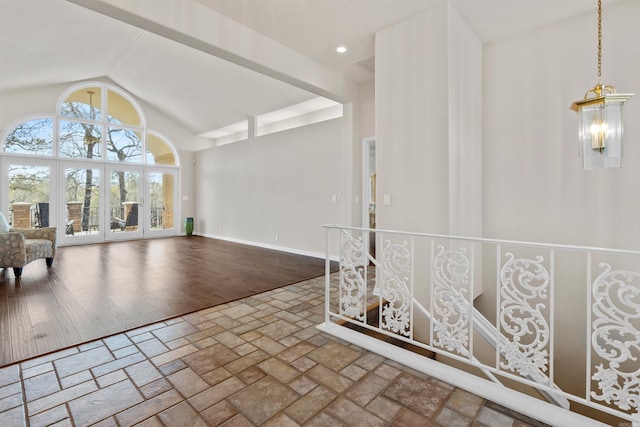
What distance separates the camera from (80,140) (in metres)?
7.56

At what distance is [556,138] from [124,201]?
9.31 meters

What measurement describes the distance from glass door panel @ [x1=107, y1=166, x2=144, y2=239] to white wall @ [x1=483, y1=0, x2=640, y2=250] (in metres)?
8.50

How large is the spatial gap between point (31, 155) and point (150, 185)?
2543mm

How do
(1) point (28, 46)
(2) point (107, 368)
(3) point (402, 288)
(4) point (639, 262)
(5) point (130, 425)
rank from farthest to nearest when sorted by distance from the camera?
(1) point (28, 46), (4) point (639, 262), (3) point (402, 288), (2) point (107, 368), (5) point (130, 425)

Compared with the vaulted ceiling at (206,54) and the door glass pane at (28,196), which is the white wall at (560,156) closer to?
the vaulted ceiling at (206,54)

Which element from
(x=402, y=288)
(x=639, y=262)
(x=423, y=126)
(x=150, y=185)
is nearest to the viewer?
(x=402, y=288)

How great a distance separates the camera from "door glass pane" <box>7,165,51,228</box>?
671cm

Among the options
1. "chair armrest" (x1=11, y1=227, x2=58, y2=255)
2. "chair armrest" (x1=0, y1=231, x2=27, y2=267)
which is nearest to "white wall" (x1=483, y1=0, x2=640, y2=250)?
"chair armrest" (x1=0, y1=231, x2=27, y2=267)

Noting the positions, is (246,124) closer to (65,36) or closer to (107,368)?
(65,36)

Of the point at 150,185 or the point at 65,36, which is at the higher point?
the point at 65,36

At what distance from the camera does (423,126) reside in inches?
134

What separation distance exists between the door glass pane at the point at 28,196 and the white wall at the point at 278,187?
3.60 meters

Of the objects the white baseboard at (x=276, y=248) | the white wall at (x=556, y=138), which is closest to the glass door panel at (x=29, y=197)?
the white baseboard at (x=276, y=248)

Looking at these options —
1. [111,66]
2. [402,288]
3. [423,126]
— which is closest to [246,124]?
[111,66]
